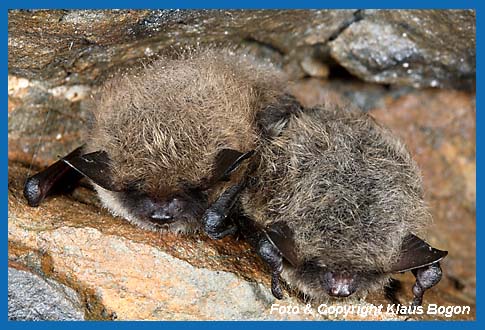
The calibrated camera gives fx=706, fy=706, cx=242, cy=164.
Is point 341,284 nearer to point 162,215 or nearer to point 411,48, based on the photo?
point 162,215

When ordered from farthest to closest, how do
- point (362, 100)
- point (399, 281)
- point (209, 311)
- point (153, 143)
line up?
point (362, 100), point (399, 281), point (209, 311), point (153, 143)

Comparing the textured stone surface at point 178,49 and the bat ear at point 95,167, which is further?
the textured stone surface at point 178,49

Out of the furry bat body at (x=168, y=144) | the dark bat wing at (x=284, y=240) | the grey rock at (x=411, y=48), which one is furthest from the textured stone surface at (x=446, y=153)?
the dark bat wing at (x=284, y=240)

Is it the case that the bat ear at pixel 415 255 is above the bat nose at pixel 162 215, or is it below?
below

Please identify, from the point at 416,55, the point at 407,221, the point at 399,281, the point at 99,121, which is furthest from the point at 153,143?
the point at 416,55

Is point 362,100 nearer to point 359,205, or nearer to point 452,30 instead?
point 452,30

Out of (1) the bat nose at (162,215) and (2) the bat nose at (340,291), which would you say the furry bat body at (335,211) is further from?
(1) the bat nose at (162,215)
